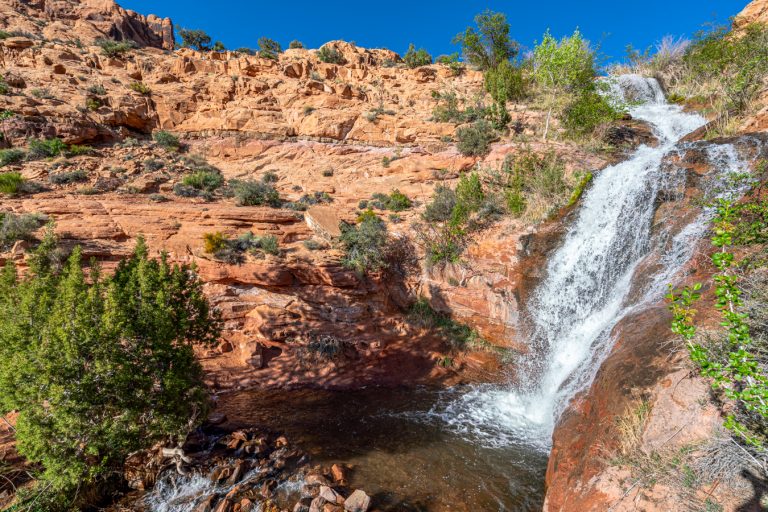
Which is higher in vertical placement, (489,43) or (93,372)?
(489,43)

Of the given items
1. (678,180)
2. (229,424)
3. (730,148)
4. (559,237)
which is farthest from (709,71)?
(229,424)

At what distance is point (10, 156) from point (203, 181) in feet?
26.4

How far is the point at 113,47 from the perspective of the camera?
24.1 metres

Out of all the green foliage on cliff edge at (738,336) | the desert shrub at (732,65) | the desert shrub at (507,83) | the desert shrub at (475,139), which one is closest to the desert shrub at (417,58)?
the desert shrub at (507,83)

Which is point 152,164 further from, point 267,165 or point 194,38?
point 194,38

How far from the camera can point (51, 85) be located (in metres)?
19.7

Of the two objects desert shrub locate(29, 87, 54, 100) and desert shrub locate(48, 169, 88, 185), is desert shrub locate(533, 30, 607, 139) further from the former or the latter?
desert shrub locate(29, 87, 54, 100)

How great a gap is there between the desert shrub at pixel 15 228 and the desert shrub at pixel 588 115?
24.6m

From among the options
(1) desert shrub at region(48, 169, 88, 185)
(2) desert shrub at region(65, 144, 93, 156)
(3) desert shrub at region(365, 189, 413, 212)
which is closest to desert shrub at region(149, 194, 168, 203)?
(1) desert shrub at region(48, 169, 88, 185)

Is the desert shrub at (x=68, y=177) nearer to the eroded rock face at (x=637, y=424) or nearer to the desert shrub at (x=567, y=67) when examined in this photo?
the eroded rock face at (x=637, y=424)

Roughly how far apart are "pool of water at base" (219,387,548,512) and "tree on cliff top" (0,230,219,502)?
3.17 m

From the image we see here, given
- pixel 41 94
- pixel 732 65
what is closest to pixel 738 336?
pixel 732 65

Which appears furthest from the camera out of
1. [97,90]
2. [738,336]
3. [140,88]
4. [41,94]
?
[140,88]

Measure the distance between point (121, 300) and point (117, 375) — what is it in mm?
1437
